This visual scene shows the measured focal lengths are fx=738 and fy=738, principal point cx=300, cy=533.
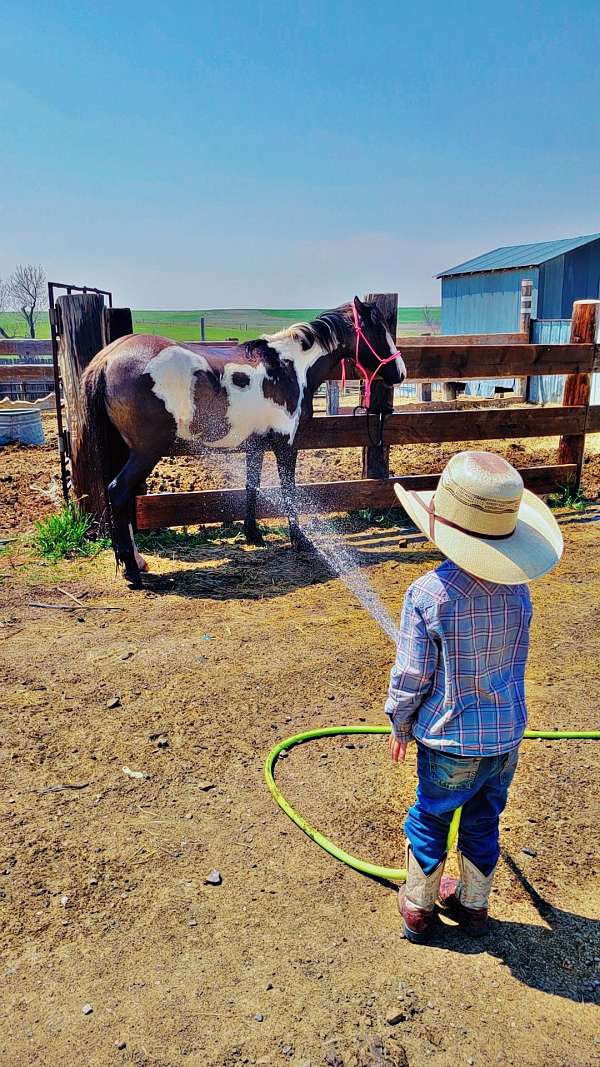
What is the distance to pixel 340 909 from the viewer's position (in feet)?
8.30

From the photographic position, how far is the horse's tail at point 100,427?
5.78m

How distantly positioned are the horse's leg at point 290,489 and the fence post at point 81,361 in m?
1.62

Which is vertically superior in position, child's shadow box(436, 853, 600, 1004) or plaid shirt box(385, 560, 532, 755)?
plaid shirt box(385, 560, 532, 755)

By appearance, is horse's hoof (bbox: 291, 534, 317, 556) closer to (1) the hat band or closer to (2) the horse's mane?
(2) the horse's mane

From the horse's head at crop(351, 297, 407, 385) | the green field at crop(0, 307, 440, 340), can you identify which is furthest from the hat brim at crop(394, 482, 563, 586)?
the green field at crop(0, 307, 440, 340)

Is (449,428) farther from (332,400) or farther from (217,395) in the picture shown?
(332,400)

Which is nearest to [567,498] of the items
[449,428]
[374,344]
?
[449,428]

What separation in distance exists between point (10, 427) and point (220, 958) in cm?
1041

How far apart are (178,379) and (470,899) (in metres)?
4.44

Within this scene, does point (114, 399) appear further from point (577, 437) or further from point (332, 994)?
point (577, 437)

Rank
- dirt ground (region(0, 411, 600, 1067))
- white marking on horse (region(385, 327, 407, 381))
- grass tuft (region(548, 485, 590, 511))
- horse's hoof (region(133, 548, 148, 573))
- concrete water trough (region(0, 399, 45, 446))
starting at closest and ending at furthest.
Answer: dirt ground (region(0, 411, 600, 1067)) < horse's hoof (region(133, 548, 148, 573)) < white marking on horse (region(385, 327, 407, 381)) < grass tuft (region(548, 485, 590, 511)) < concrete water trough (region(0, 399, 45, 446))

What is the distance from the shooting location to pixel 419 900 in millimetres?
2365

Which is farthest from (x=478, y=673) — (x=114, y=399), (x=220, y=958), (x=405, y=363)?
(x=405, y=363)

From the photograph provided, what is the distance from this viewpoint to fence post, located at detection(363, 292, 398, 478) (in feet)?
23.8
